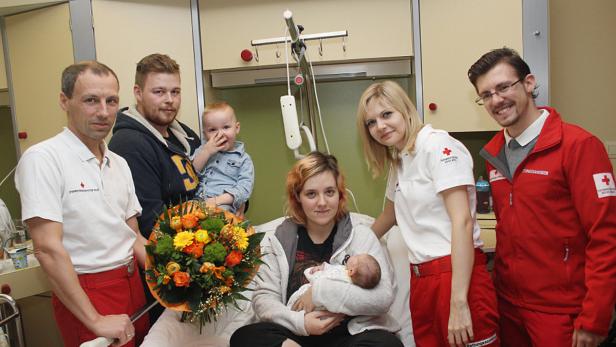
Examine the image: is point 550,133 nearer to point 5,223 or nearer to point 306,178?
point 306,178

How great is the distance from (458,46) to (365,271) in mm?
1421

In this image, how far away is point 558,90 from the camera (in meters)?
2.78

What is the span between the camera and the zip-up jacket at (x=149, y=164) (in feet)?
6.18

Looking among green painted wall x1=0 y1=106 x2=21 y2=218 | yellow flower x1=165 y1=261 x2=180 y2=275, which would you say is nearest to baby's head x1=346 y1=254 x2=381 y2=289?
yellow flower x1=165 y1=261 x2=180 y2=275

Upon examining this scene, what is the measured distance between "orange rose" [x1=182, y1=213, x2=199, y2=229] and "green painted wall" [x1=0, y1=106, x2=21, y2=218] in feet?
5.05

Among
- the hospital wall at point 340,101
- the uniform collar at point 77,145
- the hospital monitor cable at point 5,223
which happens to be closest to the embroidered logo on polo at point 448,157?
the uniform collar at point 77,145

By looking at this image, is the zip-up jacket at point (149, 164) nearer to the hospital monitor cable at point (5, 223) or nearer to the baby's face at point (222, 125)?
the baby's face at point (222, 125)

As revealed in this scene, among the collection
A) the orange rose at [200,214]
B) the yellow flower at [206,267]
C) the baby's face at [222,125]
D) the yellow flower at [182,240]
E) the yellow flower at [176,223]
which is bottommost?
the yellow flower at [206,267]

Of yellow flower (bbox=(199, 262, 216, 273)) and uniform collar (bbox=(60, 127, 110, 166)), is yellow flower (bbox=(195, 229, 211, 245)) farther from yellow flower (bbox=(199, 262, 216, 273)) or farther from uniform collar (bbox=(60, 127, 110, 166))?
uniform collar (bbox=(60, 127, 110, 166))

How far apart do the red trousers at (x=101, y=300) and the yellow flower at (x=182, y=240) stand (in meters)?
0.31

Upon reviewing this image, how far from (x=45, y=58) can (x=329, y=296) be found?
1.99 meters

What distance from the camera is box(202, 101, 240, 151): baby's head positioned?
228 centimetres

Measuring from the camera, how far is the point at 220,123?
2281mm

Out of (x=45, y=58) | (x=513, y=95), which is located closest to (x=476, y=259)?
(x=513, y=95)
